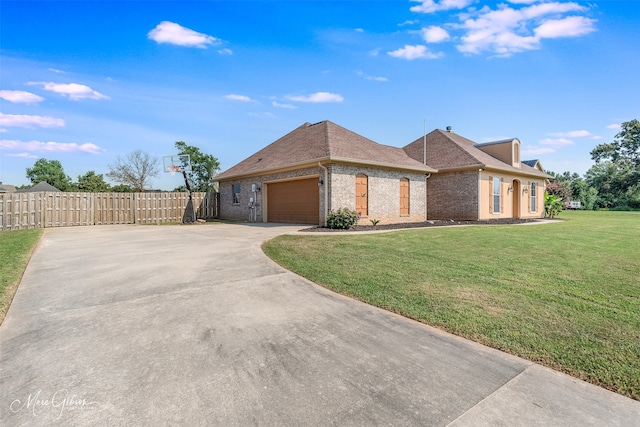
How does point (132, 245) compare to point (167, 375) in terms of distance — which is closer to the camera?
point (167, 375)

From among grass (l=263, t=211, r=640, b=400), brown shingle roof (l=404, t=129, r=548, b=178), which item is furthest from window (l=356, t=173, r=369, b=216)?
brown shingle roof (l=404, t=129, r=548, b=178)

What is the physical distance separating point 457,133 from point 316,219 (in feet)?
49.7

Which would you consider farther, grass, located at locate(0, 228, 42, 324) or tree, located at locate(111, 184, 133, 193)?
tree, located at locate(111, 184, 133, 193)

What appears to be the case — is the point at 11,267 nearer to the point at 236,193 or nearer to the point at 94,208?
the point at 94,208

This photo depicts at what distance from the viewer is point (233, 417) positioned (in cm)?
194

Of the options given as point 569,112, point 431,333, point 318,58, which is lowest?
point 431,333

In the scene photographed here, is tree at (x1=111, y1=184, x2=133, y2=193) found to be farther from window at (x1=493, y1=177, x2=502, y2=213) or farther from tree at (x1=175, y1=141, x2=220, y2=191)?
window at (x1=493, y1=177, x2=502, y2=213)

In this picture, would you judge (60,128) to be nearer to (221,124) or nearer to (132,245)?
(221,124)

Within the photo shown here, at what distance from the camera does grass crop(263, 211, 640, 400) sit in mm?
2861

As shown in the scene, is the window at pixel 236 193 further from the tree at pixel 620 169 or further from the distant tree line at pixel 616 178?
the tree at pixel 620 169

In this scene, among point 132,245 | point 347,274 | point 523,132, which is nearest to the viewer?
point 347,274

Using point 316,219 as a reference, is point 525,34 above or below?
above

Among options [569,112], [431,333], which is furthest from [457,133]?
[431,333]

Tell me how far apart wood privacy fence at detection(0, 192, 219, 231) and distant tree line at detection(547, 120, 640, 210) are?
42716 mm
